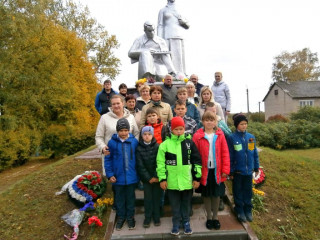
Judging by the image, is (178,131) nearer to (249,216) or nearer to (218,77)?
(249,216)

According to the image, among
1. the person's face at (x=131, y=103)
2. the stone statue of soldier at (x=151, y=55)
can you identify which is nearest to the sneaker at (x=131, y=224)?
the person's face at (x=131, y=103)

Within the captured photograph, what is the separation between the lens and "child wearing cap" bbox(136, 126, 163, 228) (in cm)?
304

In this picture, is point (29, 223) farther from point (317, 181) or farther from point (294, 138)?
point (294, 138)

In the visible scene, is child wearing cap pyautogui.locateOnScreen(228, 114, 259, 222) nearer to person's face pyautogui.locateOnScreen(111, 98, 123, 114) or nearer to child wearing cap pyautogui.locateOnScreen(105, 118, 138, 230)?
child wearing cap pyautogui.locateOnScreen(105, 118, 138, 230)

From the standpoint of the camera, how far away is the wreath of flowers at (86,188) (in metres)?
3.88

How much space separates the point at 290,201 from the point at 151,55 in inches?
201

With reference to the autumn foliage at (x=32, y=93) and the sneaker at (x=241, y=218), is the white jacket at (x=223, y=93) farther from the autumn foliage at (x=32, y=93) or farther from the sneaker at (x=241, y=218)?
the autumn foliage at (x=32, y=93)

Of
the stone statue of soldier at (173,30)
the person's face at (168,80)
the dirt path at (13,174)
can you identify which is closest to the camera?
the person's face at (168,80)

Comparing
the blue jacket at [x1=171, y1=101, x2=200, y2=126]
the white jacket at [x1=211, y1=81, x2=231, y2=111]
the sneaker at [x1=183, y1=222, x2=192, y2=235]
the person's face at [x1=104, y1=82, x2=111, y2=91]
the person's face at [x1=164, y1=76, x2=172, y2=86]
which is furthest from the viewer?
the white jacket at [x1=211, y1=81, x2=231, y2=111]

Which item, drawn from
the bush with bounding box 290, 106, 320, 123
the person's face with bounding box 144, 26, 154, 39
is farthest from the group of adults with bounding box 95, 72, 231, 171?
the bush with bounding box 290, 106, 320, 123

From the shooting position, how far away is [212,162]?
304 centimetres

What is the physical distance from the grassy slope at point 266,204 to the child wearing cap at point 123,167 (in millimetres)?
528

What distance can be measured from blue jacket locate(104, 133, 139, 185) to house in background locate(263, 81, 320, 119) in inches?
1076

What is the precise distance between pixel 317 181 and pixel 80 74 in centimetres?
1489
